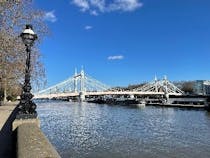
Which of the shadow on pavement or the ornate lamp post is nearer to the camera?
the shadow on pavement

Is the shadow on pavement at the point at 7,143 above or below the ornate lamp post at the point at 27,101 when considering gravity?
below

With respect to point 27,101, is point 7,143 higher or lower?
lower

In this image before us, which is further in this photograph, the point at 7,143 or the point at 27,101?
the point at 27,101

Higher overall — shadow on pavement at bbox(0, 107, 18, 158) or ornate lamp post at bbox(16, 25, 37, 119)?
ornate lamp post at bbox(16, 25, 37, 119)

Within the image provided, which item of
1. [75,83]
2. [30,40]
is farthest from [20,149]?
[75,83]

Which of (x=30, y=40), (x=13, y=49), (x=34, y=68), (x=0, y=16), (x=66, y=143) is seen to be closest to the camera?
(x=30, y=40)

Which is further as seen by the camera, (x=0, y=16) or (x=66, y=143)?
(x=66, y=143)

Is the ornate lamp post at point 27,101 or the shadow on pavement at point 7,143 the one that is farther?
the ornate lamp post at point 27,101

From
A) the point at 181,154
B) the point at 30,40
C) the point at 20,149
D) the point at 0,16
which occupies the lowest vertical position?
the point at 181,154

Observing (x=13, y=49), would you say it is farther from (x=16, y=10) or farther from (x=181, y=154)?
(x=181, y=154)

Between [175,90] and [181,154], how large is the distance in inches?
6195

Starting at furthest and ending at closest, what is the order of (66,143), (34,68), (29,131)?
(34,68)
(66,143)
(29,131)

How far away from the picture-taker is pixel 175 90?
176 meters

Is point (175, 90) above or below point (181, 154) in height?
above
